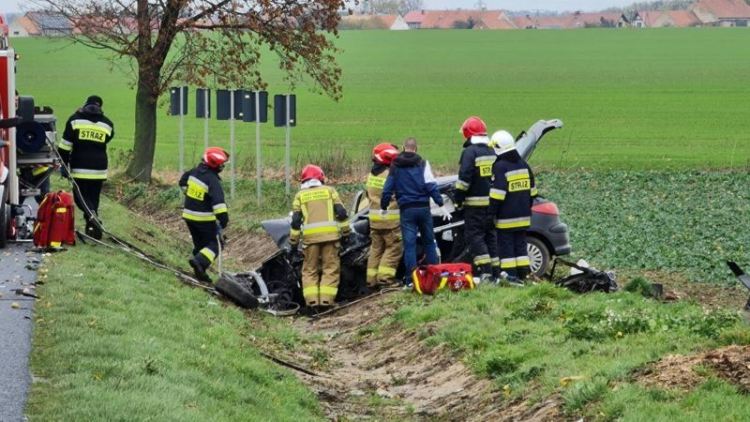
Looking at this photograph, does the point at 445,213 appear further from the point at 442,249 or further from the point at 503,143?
the point at 503,143

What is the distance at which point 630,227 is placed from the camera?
2131 centimetres

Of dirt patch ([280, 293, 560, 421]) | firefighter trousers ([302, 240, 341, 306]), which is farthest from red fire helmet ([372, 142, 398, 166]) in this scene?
dirt patch ([280, 293, 560, 421])

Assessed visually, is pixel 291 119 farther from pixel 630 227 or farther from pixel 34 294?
pixel 34 294

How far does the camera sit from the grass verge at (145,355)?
8625mm

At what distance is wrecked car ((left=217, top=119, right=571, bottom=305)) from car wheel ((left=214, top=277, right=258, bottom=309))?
59cm

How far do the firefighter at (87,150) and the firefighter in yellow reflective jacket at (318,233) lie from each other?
10.6 feet

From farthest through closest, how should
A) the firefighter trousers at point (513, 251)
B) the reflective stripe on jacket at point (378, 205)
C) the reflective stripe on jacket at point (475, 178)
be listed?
the reflective stripe on jacket at point (378, 205) → the reflective stripe on jacket at point (475, 178) → the firefighter trousers at point (513, 251)

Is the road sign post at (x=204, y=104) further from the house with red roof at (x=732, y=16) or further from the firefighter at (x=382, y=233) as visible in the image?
the house with red roof at (x=732, y=16)

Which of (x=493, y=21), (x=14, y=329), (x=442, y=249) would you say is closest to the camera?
(x=14, y=329)

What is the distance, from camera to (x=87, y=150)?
1805 cm

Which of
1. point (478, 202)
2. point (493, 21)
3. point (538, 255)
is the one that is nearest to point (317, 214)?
point (478, 202)

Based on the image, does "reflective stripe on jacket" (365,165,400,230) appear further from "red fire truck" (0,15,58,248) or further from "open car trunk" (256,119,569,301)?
"red fire truck" (0,15,58,248)

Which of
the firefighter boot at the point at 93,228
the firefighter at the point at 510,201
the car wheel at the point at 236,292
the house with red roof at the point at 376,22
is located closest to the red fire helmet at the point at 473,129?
the firefighter at the point at 510,201

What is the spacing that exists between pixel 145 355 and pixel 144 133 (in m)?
21.1
